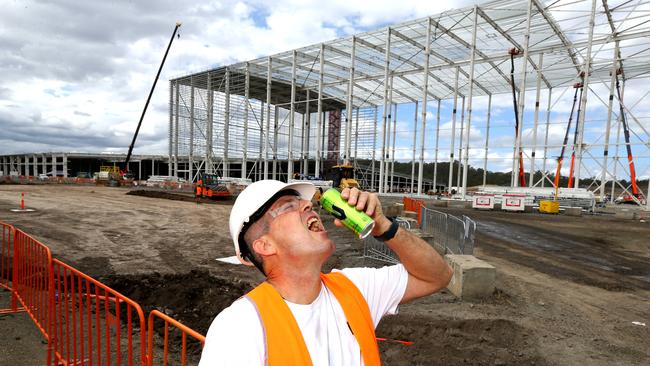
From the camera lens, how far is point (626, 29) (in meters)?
23.1

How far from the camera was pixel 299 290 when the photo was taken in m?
1.51

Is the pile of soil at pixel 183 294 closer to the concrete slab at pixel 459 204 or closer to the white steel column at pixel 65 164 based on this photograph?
the concrete slab at pixel 459 204

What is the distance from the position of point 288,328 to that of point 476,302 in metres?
5.85

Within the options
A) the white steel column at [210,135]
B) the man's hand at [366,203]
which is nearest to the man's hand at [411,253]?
the man's hand at [366,203]

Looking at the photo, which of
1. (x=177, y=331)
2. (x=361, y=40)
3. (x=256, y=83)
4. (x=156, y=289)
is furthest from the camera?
(x=256, y=83)

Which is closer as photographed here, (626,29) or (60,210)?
(60,210)

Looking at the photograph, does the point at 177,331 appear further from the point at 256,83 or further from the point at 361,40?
the point at 256,83

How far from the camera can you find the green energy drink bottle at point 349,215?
1724 millimetres

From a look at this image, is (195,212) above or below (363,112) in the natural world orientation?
below

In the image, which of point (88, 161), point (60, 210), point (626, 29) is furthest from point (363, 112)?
point (88, 161)

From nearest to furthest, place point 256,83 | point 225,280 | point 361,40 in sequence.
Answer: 1. point 225,280
2. point 361,40
3. point 256,83

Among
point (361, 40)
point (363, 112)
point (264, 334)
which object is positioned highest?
point (361, 40)

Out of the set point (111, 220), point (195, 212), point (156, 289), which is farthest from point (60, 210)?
point (156, 289)

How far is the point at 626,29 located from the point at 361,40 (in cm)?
1811
